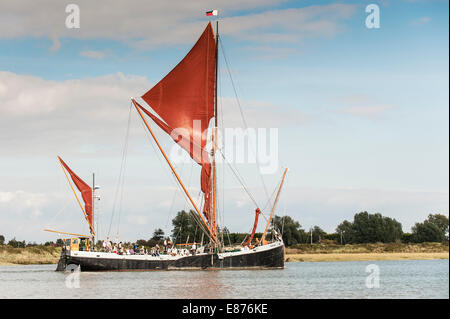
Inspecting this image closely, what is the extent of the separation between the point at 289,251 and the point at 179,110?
5545cm

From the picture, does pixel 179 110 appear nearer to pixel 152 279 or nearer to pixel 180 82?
pixel 180 82

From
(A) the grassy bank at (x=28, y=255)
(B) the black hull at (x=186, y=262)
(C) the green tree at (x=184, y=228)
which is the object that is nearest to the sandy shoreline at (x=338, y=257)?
(A) the grassy bank at (x=28, y=255)

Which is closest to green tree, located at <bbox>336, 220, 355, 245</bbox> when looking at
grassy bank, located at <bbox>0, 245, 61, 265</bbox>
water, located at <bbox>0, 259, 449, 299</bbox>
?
grassy bank, located at <bbox>0, 245, 61, 265</bbox>

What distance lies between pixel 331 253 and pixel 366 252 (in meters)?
7.25

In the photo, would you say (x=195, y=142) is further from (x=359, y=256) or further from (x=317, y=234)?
(x=317, y=234)

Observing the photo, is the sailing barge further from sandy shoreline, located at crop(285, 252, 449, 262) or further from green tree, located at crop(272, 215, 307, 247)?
green tree, located at crop(272, 215, 307, 247)

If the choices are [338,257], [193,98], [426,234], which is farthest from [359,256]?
[193,98]

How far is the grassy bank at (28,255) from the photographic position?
317 ft

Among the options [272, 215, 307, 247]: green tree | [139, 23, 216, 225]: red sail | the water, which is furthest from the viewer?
[272, 215, 307, 247]: green tree

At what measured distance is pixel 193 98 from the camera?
65.5m

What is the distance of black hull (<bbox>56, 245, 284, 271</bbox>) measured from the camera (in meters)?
64.5

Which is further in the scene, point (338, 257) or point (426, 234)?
point (426, 234)
